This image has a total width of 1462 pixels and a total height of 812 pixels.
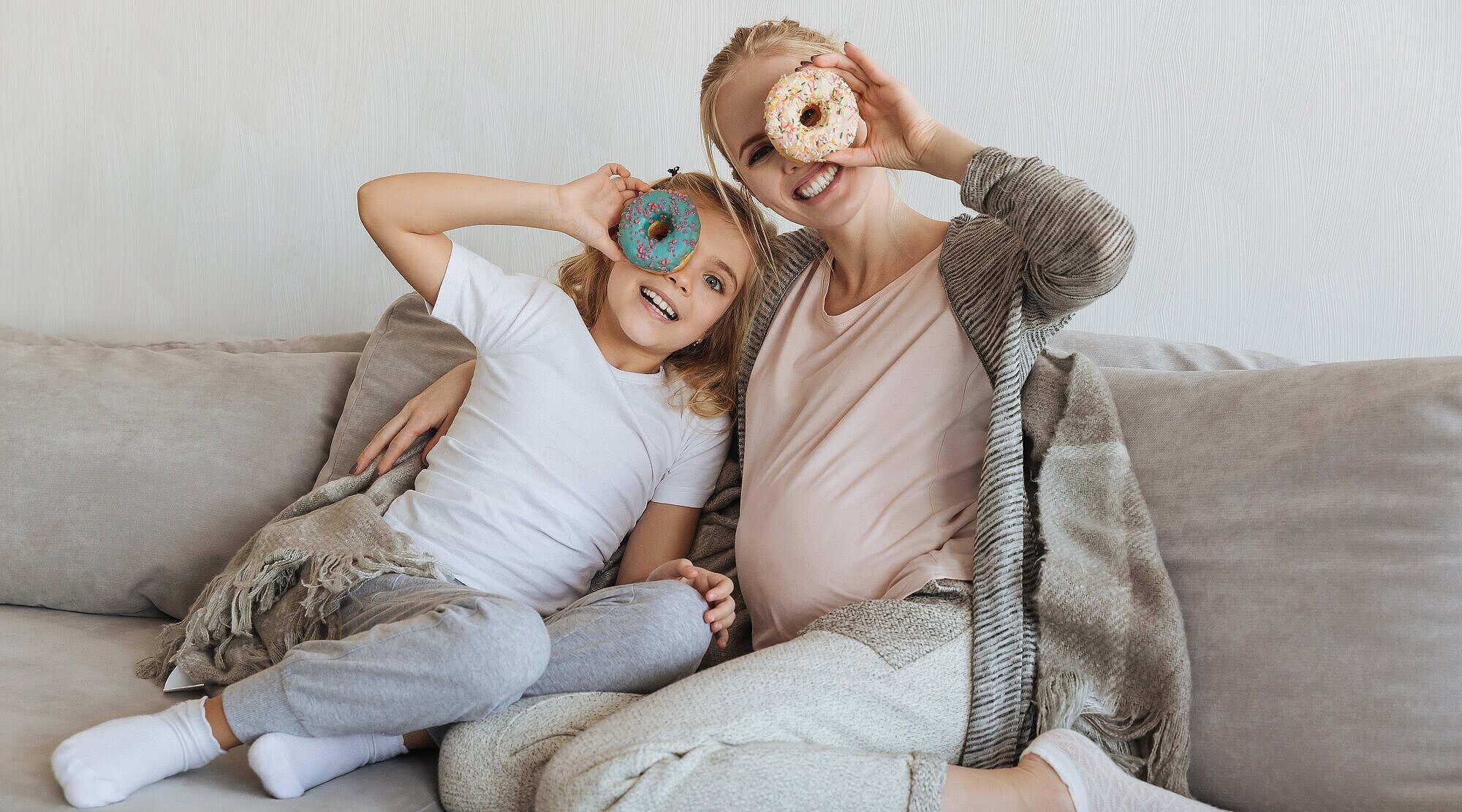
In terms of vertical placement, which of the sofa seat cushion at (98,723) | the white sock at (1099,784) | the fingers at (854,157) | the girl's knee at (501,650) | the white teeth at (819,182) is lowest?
the sofa seat cushion at (98,723)

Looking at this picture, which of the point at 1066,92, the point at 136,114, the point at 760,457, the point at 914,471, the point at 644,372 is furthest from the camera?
the point at 136,114

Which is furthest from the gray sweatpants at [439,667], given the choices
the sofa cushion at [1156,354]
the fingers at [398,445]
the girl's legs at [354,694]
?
the sofa cushion at [1156,354]

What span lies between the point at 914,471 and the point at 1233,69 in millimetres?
920

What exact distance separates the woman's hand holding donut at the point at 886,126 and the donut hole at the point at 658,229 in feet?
0.94

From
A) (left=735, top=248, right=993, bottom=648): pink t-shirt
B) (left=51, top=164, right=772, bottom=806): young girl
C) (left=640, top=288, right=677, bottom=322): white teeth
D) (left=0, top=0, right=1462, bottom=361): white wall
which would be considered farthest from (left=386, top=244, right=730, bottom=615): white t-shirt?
(left=0, top=0, right=1462, bottom=361): white wall

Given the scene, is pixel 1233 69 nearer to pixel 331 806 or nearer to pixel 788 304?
pixel 788 304

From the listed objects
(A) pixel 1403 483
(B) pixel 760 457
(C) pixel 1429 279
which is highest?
(C) pixel 1429 279

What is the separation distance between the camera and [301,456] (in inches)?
63.4

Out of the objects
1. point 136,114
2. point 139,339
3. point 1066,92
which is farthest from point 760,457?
point 136,114

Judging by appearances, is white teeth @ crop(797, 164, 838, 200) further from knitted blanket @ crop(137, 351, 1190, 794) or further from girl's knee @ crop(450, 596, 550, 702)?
girl's knee @ crop(450, 596, 550, 702)

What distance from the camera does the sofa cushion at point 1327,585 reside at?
→ 99cm

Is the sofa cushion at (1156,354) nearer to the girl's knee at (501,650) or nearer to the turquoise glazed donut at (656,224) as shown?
the turquoise glazed donut at (656,224)

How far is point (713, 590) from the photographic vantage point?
1308mm

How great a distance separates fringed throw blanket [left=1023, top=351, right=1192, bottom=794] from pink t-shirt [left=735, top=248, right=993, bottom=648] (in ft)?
0.32
